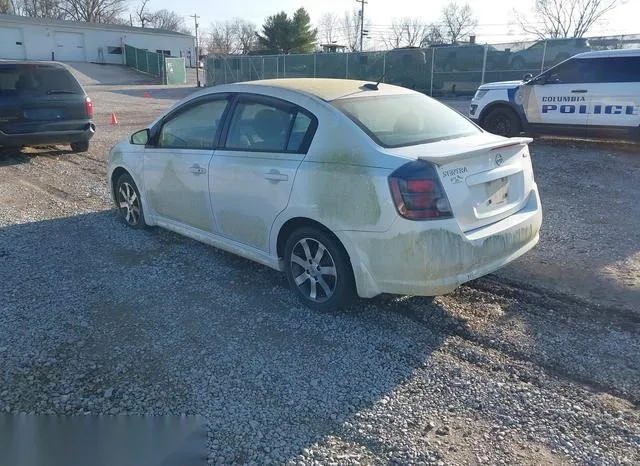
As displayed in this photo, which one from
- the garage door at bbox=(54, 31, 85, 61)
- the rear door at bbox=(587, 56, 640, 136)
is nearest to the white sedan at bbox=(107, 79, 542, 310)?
the rear door at bbox=(587, 56, 640, 136)

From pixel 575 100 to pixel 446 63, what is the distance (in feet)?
49.2

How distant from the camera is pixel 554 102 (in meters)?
10.7

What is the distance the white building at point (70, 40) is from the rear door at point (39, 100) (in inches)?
1723

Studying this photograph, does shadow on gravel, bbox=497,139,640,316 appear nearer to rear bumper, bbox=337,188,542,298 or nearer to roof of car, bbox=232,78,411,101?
rear bumper, bbox=337,188,542,298

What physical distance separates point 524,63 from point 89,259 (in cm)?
2168

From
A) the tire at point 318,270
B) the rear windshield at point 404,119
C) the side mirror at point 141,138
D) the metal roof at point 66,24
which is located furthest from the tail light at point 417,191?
the metal roof at point 66,24

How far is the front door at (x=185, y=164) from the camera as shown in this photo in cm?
461

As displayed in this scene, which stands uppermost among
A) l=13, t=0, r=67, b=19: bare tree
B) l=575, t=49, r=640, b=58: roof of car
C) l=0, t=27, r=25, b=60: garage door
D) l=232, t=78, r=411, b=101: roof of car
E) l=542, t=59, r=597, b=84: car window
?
l=13, t=0, r=67, b=19: bare tree

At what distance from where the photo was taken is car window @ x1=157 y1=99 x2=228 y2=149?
181 inches

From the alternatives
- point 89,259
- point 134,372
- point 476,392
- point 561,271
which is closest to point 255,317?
point 134,372

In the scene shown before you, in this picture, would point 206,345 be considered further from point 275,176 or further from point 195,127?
point 195,127

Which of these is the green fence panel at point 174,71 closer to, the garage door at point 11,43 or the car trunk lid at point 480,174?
the garage door at point 11,43

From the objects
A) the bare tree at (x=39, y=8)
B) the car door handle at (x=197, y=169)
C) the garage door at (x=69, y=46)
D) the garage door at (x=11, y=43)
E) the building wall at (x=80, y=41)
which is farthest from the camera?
the bare tree at (x=39, y=8)

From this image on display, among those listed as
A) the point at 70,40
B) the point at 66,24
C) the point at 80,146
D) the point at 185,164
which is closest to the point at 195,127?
the point at 185,164
